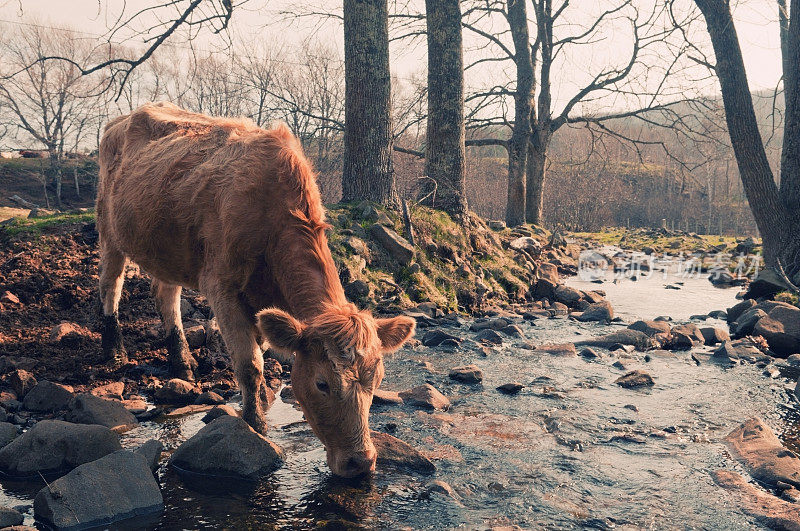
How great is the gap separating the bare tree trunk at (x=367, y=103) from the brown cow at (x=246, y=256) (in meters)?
4.57

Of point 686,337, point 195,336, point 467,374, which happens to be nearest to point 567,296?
point 686,337

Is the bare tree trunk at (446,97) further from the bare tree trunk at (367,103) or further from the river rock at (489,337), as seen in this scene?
the river rock at (489,337)

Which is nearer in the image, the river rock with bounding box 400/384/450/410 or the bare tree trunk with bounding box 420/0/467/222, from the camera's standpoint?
the river rock with bounding box 400/384/450/410

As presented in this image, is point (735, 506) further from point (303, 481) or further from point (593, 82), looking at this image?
point (593, 82)

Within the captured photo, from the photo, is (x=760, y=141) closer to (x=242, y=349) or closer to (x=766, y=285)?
(x=766, y=285)

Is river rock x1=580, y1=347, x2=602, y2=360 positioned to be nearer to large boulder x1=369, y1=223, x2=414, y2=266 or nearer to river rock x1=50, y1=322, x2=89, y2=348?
large boulder x1=369, y1=223, x2=414, y2=266

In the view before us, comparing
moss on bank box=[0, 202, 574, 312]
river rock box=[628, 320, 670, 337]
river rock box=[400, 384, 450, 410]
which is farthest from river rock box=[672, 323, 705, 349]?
river rock box=[400, 384, 450, 410]

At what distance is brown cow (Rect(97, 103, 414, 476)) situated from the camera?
4.10 meters

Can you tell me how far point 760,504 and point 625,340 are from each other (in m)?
5.29

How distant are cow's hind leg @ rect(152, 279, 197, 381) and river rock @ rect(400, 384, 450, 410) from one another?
239 centimetres

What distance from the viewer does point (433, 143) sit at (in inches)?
531

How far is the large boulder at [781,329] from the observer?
8.56 metres

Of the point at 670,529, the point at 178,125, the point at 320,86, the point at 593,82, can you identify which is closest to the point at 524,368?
the point at 670,529

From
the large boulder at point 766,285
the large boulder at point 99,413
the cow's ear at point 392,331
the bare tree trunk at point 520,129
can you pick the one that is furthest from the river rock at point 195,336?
the bare tree trunk at point 520,129
